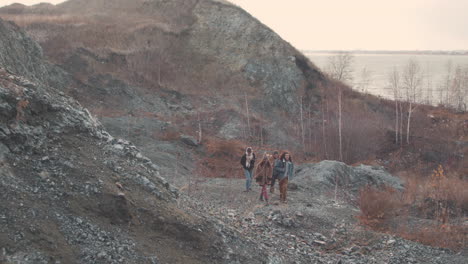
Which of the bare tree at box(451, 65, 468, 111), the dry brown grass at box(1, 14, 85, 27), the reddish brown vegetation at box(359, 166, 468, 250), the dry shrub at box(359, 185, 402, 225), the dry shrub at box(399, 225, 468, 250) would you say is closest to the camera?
the dry shrub at box(399, 225, 468, 250)

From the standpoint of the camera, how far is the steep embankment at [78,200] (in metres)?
5.42

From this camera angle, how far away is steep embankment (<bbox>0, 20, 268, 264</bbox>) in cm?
542

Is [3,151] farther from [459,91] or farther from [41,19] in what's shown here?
[459,91]

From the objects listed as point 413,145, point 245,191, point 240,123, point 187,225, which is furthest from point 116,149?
point 413,145

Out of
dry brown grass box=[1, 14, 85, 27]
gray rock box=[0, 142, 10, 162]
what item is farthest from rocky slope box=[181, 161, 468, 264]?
dry brown grass box=[1, 14, 85, 27]

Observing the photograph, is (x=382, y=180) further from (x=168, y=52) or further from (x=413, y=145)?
(x=168, y=52)

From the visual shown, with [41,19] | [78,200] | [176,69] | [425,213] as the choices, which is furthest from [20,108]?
[41,19]

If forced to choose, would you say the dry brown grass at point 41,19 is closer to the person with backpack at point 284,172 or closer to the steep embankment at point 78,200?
the steep embankment at point 78,200

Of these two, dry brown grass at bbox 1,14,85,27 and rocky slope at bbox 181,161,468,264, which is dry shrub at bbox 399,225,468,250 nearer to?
rocky slope at bbox 181,161,468,264

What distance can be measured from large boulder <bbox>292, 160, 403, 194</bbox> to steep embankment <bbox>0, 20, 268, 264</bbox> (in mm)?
7806

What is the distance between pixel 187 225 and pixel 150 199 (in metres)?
0.84

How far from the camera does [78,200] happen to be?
627cm

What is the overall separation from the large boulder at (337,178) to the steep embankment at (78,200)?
25.6 ft

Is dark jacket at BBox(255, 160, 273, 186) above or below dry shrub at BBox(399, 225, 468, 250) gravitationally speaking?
above
